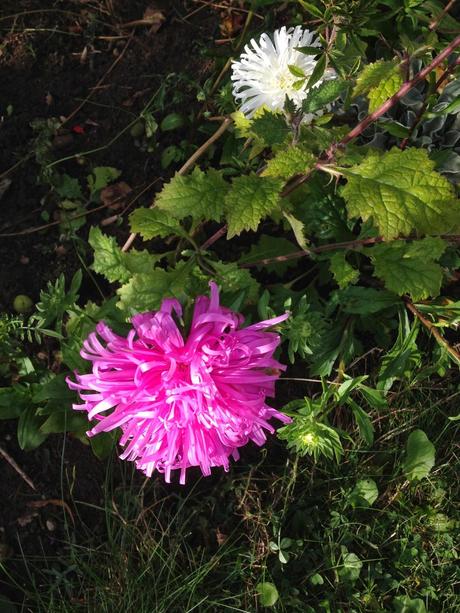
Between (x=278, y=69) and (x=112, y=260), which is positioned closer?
(x=278, y=69)

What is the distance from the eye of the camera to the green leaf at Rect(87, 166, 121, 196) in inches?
83.3

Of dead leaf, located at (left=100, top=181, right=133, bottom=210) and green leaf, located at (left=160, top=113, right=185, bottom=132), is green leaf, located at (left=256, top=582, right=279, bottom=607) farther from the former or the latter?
green leaf, located at (left=160, top=113, right=185, bottom=132)

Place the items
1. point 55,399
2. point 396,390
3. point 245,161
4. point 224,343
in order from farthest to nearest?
point 396,390
point 245,161
point 55,399
point 224,343

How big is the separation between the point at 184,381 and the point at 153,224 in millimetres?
491

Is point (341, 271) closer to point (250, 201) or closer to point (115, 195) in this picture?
point (250, 201)

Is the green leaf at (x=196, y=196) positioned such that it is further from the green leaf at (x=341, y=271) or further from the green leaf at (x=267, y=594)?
the green leaf at (x=267, y=594)

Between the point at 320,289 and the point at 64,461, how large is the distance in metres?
0.94

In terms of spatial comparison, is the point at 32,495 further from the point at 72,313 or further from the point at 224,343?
the point at 224,343

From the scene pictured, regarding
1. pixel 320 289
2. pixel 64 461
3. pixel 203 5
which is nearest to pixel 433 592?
pixel 320 289

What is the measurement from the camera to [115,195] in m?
2.12

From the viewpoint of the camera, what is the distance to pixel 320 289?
6.69 ft

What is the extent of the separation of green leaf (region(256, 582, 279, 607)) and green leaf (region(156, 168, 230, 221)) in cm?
119

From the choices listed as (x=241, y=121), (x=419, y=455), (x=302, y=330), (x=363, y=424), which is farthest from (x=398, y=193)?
(x=419, y=455)

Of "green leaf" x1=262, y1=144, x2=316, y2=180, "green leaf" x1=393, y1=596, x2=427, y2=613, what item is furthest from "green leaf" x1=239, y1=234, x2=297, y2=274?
"green leaf" x1=393, y1=596, x2=427, y2=613
